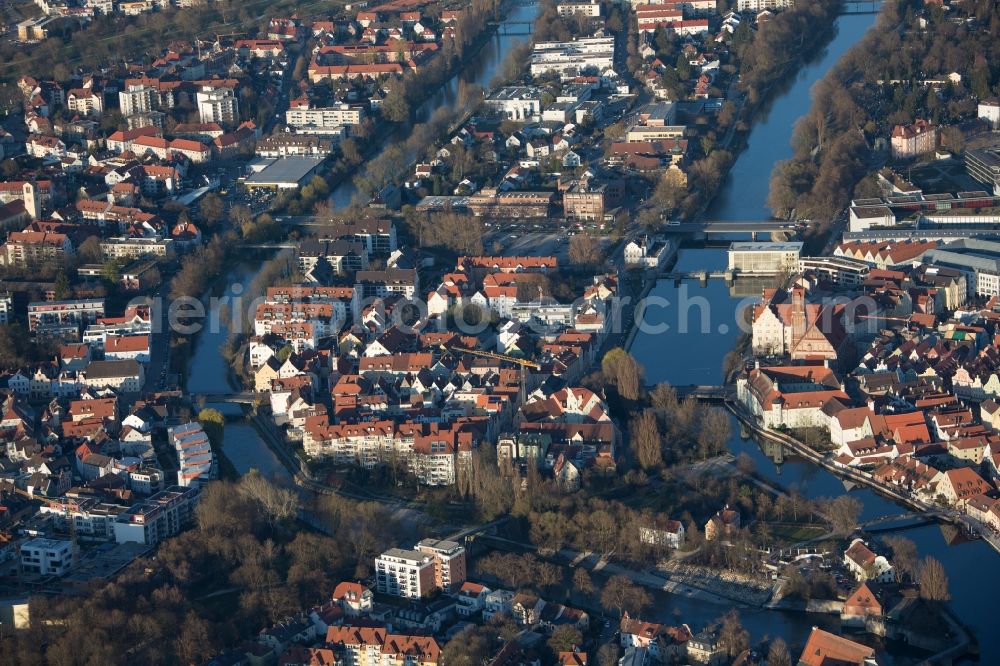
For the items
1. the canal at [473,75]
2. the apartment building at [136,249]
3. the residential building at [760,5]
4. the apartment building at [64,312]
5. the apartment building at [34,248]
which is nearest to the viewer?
the apartment building at [64,312]

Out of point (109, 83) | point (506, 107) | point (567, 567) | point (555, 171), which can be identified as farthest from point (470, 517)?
point (109, 83)

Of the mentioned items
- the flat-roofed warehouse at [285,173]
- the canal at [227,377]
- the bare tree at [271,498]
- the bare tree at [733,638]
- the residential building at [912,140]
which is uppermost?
the residential building at [912,140]

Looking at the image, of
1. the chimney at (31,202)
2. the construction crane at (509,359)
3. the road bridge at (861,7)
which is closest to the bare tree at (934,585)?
the construction crane at (509,359)

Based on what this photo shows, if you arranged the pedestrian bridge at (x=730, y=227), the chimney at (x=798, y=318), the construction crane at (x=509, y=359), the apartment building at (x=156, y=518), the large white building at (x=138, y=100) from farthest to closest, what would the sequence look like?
the large white building at (x=138, y=100) < the pedestrian bridge at (x=730, y=227) < the chimney at (x=798, y=318) < the construction crane at (x=509, y=359) < the apartment building at (x=156, y=518)

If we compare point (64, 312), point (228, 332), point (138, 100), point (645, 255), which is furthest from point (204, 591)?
point (138, 100)

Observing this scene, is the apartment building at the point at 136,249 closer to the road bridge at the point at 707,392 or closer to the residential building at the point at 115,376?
the residential building at the point at 115,376

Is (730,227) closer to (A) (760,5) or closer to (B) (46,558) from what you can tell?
(B) (46,558)
